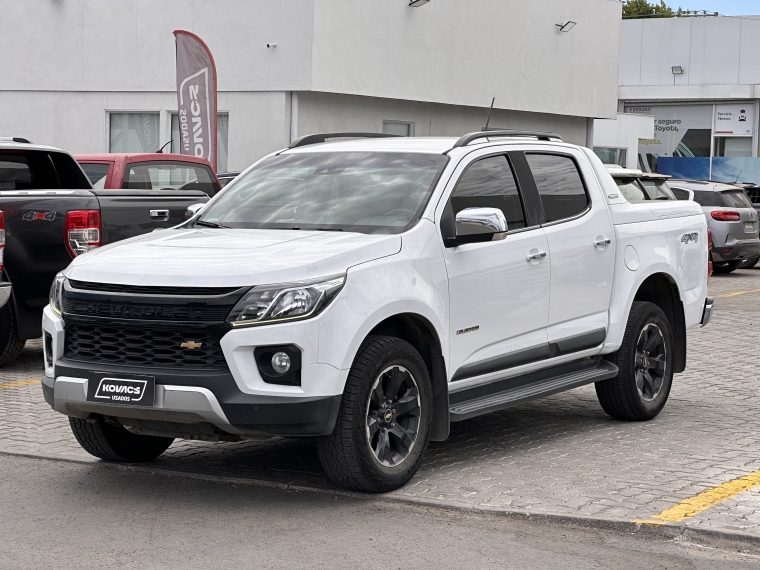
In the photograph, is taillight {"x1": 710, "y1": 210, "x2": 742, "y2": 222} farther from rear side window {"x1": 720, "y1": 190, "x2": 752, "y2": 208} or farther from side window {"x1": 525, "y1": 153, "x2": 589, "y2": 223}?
side window {"x1": 525, "y1": 153, "x2": 589, "y2": 223}

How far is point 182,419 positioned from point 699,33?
4535cm

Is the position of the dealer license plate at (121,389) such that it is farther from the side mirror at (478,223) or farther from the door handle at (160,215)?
the door handle at (160,215)

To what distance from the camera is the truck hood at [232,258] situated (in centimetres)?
582

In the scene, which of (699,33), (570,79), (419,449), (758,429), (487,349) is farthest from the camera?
(699,33)

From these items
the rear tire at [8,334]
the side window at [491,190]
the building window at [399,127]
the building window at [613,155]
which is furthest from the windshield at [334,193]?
the building window at [613,155]

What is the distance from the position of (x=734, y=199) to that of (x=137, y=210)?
52.1 ft

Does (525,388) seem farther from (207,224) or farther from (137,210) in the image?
(137,210)

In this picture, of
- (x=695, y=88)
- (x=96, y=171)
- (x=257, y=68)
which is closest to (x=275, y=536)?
(x=96, y=171)

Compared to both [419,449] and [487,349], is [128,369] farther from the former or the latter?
[487,349]

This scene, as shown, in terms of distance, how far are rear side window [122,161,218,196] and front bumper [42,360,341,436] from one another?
26.6 ft

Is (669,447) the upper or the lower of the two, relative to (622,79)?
lower

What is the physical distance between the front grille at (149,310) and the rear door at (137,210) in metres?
4.15

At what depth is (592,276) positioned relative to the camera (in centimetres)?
793

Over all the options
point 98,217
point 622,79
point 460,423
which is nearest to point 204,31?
point 98,217
